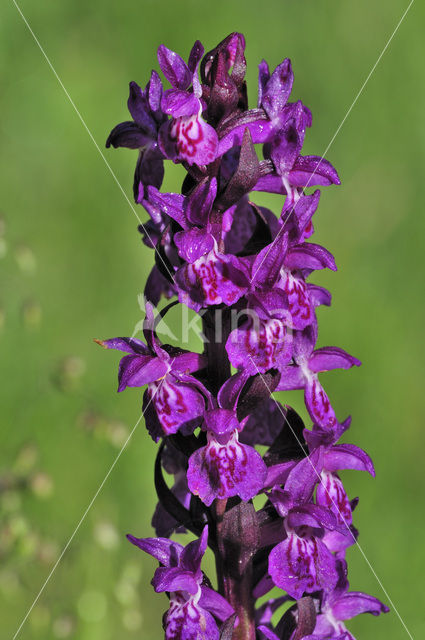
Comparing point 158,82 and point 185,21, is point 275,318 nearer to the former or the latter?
point 158,82

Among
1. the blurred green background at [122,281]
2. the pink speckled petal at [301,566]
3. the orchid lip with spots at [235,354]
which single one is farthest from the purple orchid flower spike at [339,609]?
the blurred green background at [122,281]

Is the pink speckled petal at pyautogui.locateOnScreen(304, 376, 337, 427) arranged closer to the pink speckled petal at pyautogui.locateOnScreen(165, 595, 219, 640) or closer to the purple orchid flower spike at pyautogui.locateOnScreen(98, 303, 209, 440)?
the purple orchid flower spike at pyautogui.locateOnScreen(98, 303, 209, 440)

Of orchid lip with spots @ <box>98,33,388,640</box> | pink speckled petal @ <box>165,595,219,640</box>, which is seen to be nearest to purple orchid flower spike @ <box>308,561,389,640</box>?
orchid lip with spots @ <box>98,33,388,640</box>

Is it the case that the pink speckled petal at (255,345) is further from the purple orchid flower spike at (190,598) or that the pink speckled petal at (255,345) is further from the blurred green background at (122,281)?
the blurred green background at (122,281)

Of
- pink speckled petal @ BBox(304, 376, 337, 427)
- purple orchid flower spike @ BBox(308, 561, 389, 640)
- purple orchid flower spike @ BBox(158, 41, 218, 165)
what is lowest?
purple orchid flower spike @ BBox(308, 561, 389, 640)

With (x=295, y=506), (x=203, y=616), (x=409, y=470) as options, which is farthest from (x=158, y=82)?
(x=409, y=470)
